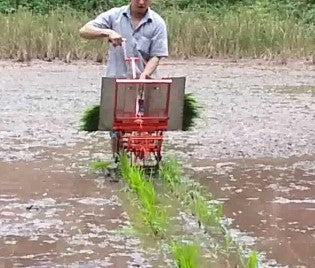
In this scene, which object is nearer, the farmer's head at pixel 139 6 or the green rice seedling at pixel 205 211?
the green rice seedling at pixel 205 211

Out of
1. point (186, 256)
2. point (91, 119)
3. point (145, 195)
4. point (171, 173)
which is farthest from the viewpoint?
point (91, 119)

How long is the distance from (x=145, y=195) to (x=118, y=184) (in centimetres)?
92

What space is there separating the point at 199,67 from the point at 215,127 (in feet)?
30.4

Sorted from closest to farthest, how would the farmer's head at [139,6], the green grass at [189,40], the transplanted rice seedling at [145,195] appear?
the transplanted rice seedling at [145,195]
the farmer's head at [139,6]
the green grass at [189,40]

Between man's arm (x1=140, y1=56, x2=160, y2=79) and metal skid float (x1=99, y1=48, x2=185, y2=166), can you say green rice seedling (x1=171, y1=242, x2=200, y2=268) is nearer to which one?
metal skid float (x1=99, y1=48, x2=185, y2=166)

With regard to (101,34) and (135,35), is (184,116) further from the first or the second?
(101,34)

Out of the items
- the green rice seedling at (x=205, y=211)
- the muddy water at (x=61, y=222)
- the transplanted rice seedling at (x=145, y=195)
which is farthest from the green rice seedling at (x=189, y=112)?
the green rice seedling at (x=205, y=211)

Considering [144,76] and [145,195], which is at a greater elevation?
[144,76]

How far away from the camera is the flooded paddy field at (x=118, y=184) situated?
5359 millimetres

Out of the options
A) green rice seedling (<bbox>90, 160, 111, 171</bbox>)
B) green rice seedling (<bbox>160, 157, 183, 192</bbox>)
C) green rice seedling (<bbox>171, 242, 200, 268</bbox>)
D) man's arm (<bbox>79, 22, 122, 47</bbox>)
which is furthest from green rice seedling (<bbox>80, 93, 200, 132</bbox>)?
Answer: green rice seedling (<bbox>171, 242, 200, 268</bbox>)

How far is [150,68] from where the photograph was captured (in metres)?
7.72

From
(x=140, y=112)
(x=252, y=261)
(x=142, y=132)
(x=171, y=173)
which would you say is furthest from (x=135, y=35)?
(x=252, y=261)

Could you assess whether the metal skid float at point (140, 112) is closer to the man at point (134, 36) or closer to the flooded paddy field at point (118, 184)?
the man at point (134, 36)

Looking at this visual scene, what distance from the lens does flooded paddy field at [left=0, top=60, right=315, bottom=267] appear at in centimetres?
536
